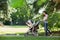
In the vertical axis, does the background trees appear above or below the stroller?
above

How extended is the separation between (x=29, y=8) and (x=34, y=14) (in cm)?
17

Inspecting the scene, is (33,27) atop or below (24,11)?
below

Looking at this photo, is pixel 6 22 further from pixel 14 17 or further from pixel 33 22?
pixel 33 22

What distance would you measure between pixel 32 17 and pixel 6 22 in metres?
0.56

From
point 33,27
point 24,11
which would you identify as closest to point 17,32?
point 33,27

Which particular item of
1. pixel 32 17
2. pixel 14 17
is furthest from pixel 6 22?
pixel 32 17

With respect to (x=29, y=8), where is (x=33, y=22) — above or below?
below

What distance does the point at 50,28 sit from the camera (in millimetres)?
4043

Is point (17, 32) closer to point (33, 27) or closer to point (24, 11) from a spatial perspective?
point (33, 27)

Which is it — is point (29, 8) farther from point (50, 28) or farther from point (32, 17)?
point (50, 28)

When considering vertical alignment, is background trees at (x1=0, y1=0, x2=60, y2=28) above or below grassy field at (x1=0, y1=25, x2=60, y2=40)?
above

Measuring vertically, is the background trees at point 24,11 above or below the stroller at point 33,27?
above

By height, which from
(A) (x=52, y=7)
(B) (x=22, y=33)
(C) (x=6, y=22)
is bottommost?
(B) (x=22, y=33)

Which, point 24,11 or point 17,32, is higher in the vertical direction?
point 24,11
